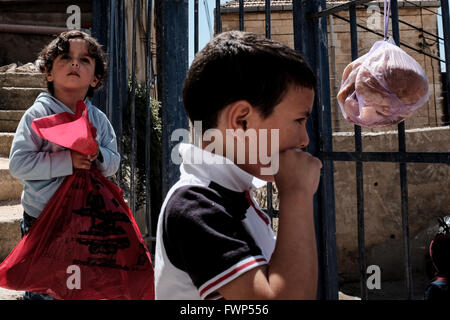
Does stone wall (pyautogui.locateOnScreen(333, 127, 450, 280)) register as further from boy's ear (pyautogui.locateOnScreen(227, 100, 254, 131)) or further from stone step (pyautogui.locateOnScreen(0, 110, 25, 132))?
boy's ear (pyautogui.locateOnScreen(227, 100, 254, 131))

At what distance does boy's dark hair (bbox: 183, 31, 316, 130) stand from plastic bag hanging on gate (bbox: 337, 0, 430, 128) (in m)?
0.38

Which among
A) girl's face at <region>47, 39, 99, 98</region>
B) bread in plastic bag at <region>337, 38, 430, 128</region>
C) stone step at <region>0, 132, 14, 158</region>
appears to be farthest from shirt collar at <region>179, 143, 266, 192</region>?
stone step at <region>0, 132, 14, 158</region>

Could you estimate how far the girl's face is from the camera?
1760mm

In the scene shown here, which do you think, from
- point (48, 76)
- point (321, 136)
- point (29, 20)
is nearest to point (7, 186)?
point (48, 76)

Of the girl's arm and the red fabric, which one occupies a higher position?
the red fabric

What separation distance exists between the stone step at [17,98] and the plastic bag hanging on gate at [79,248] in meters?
3.46

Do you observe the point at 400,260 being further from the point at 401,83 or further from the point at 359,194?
the point at 401,83

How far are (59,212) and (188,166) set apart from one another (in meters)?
0.87

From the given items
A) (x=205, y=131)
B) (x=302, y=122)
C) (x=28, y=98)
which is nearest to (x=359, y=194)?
(x=302, y=122)

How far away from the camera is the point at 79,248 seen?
146cm

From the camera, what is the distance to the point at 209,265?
0.71 m

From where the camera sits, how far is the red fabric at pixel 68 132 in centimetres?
150

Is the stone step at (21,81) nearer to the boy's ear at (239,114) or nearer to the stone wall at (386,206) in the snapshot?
the stone wall at (386,206)

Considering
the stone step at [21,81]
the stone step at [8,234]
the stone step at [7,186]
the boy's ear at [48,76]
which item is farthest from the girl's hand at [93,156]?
the stone step at [21,81]
